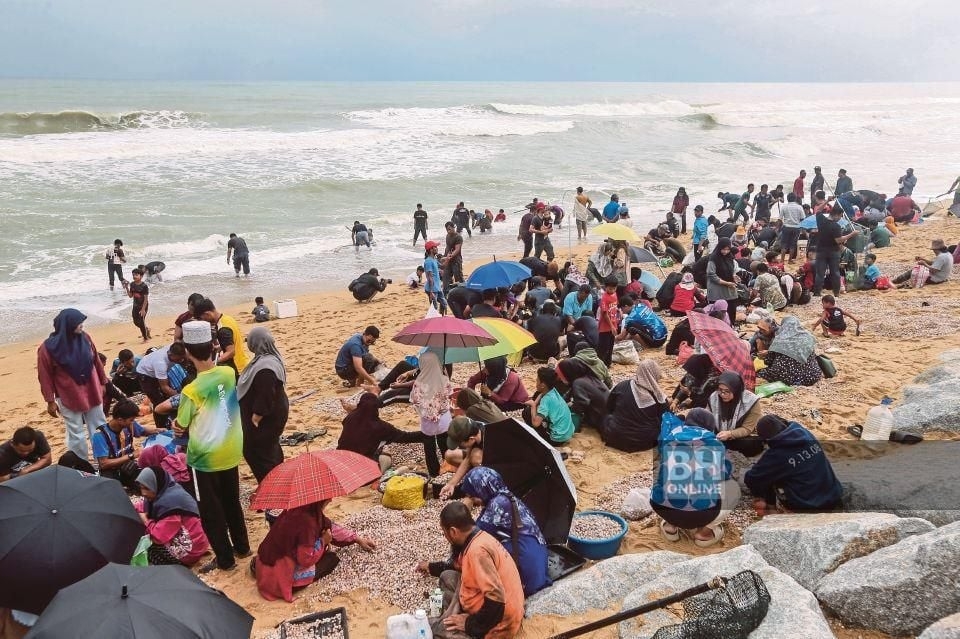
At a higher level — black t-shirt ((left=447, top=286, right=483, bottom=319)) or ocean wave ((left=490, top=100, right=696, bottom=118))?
ocean wave ((left=490, top=100, right=696, bottom=118))

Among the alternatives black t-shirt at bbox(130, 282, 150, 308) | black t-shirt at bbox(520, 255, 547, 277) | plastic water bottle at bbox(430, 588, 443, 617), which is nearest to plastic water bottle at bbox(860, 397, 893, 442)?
plastic water bottle at bbox(430, 588, 443, 617)

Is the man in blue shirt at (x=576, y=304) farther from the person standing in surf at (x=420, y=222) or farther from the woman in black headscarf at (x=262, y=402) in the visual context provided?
the person standing in surf at (x=420, y=222)

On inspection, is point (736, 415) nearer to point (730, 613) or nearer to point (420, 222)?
point (730, 613)

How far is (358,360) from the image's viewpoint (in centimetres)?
840

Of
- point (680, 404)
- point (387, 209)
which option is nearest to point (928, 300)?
point (680, 404)

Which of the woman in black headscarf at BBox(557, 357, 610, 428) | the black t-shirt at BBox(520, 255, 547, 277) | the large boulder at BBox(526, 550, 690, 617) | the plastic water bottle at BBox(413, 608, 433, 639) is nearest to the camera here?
the plastic water bottle at BBox(413, 608, 433, 639)

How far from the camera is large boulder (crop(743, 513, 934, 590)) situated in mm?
4070

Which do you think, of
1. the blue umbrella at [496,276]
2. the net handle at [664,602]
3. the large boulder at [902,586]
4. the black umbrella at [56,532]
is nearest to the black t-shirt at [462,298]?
the blue umbrella at [496,276]

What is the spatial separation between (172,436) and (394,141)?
127 feet

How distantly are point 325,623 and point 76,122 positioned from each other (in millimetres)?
48985

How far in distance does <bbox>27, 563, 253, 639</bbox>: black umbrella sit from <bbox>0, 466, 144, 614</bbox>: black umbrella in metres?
0.81

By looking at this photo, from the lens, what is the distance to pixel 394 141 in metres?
43.4

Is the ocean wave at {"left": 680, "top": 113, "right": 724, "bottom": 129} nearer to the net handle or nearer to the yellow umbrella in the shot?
the yellow umbrella

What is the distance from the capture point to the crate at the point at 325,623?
4258mm
